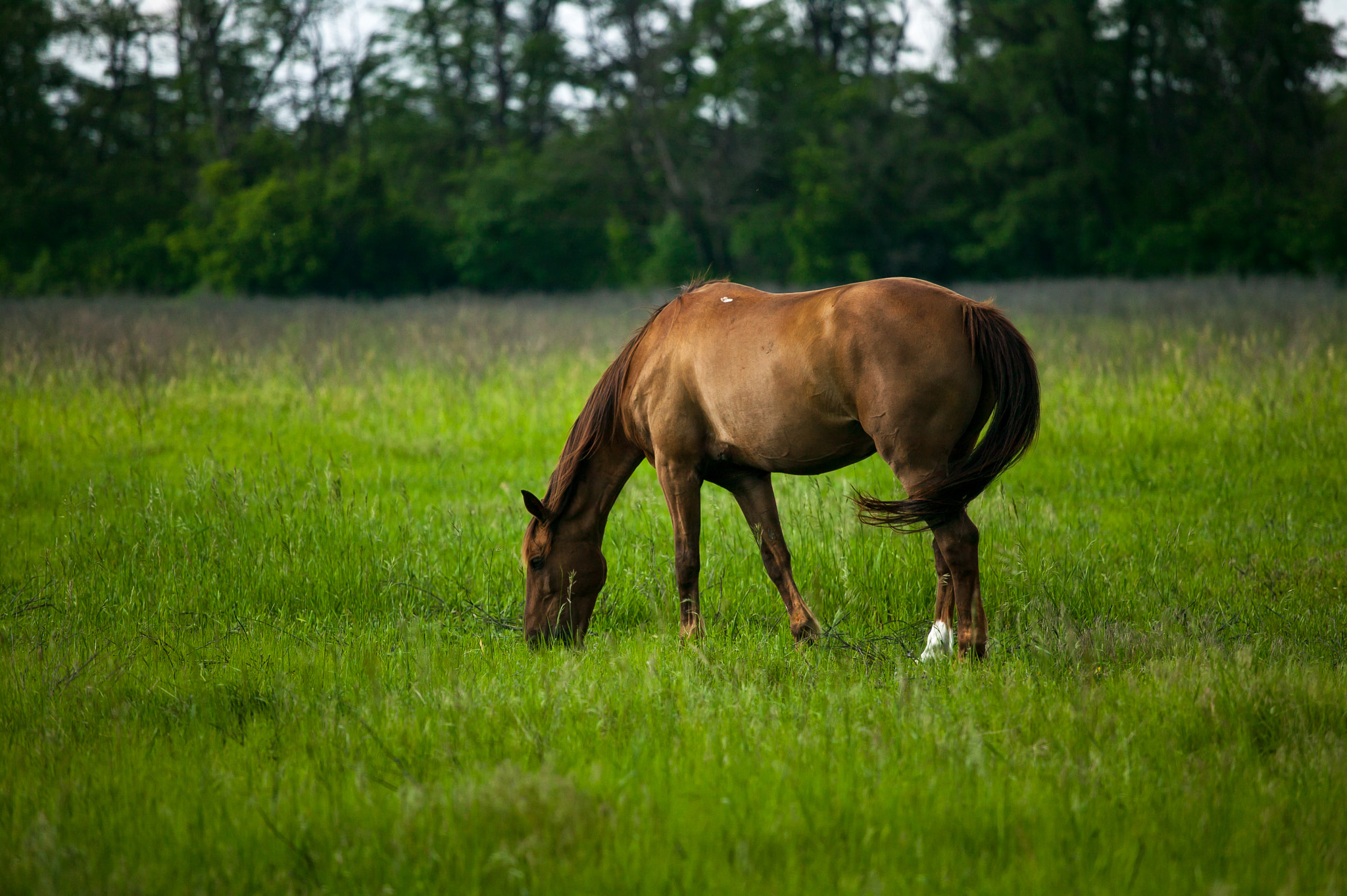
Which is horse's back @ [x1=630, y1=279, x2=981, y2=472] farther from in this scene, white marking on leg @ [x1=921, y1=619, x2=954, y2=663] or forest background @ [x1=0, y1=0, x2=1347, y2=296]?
forest background @ [x1=0, y1=0, x2=1347, y2=296]

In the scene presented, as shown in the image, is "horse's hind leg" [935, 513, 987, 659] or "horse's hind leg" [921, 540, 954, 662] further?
"horse's hind leg" [921, 540, 954, 662]

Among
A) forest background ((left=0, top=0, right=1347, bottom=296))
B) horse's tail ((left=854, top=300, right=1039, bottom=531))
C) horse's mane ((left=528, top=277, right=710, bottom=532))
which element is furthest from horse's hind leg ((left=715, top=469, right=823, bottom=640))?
forest background ((left=0, top=0, right=1347, bottom=296))

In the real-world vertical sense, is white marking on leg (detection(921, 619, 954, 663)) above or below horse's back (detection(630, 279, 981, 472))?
below

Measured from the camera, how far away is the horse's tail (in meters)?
3.44

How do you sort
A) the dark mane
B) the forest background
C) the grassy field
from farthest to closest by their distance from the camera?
1. the forest background
2. the dark mane
3. the grassy field

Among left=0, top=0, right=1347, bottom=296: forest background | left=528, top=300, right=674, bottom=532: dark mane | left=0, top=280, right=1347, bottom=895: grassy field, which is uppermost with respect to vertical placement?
left=0, top=0, right=1347, bottom=296: forest background

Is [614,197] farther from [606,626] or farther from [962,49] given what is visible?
[606,626]

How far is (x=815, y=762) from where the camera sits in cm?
265

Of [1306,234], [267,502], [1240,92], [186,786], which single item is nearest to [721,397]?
[186,786]

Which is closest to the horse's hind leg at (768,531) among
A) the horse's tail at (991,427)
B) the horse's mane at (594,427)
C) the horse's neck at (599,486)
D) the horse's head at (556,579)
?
the horse's neck at (599,486)

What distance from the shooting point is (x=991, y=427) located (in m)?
3.52

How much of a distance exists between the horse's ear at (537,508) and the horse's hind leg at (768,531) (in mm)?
824

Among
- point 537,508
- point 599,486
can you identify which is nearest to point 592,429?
point 599,486

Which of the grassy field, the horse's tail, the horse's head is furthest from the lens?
the horse's head
